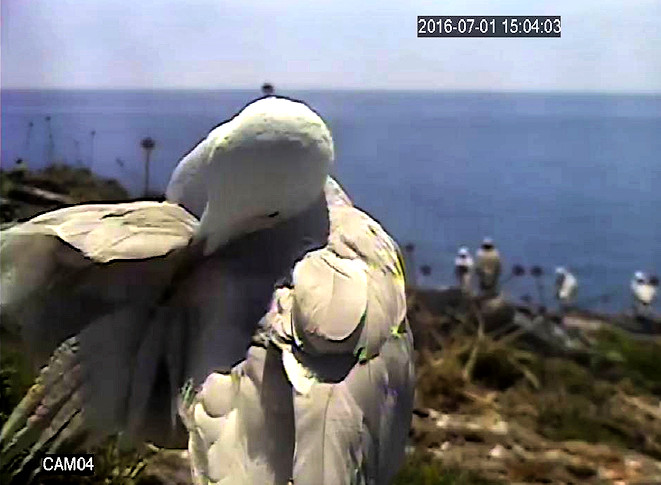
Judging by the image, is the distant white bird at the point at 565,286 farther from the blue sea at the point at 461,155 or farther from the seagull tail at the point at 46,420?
the seagull tail at the point at 46,420

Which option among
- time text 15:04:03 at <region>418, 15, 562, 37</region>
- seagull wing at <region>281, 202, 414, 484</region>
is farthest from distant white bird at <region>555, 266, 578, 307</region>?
seagull wing at <region>281, 202, 414, 484</region>

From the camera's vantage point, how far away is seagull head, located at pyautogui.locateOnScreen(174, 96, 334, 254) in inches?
30.6

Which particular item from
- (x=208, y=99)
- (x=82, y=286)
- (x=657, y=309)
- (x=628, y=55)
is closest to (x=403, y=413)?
(x=82, y=286)

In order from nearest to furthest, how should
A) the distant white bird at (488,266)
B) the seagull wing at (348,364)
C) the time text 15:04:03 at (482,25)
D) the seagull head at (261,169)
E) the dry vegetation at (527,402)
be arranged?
the seagull wing at (348,364) → the seagull head at (261,169) → the time text 15:04:03 at (482,25) → the distant white bird at (488,266) → the dry vegetation at (527,402)

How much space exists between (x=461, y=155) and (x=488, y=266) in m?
0.20

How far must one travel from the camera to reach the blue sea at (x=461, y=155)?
41.9 inches

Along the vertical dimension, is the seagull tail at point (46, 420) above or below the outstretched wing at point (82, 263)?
below

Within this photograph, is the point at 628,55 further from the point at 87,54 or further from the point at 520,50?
the point at 87,54

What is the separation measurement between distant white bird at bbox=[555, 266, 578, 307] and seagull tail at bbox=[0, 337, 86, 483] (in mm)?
668

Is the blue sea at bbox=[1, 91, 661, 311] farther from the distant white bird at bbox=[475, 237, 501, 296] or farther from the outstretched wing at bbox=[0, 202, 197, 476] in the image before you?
the outstretched wing at bbox=[0, 202, 197, 476]

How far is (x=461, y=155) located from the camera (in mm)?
1149

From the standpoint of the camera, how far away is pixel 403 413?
2.67 ft

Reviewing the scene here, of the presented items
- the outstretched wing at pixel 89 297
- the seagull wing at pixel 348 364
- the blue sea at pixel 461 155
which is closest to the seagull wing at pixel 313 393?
the seagull wing at pixel 348 364

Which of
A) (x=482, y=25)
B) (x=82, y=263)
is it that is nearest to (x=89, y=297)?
(x=82, y=263)
